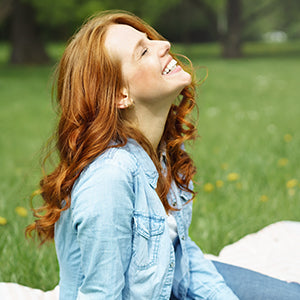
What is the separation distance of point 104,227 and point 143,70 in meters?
0.58

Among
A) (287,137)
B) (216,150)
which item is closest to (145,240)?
(216,150)

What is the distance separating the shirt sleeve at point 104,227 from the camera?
1488 millimetres

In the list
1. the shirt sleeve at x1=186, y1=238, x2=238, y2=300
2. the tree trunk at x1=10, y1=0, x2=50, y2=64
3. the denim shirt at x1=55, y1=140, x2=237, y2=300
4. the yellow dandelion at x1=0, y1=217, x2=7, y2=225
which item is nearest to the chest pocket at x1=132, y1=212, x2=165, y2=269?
the denim shirt at x1=55, y1=140, x2=237, y2=300

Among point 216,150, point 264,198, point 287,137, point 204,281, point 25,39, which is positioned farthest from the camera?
point 25,39

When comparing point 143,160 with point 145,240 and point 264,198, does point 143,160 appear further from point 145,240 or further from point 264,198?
point 264,198

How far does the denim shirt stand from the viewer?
1.50 meters

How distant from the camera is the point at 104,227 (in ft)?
4.89

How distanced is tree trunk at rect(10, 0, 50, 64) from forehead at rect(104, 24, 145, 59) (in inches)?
604

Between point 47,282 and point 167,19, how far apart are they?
2797 centimetres

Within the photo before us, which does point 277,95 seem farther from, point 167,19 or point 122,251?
point 167,19

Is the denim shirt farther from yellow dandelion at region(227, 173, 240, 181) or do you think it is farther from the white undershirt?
yellow dandelion at region(227, 173, 240, 181)

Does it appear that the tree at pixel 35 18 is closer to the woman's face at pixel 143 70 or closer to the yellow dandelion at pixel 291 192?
the yellow dandelion at pixel 291 192

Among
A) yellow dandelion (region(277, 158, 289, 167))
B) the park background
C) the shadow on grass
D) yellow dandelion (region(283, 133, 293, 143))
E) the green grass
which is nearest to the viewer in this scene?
the green grass

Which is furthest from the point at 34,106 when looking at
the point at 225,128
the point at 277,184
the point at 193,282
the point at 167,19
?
the point at 167,19
